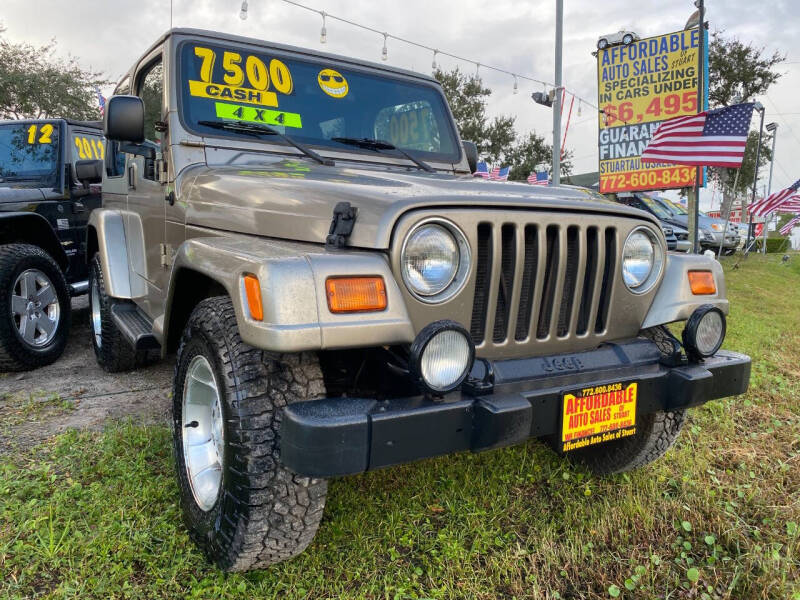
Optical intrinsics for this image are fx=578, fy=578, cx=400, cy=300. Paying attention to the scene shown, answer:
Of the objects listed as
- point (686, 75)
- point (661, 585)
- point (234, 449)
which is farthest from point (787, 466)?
point (686, 75)

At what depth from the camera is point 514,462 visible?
2814 millimetres

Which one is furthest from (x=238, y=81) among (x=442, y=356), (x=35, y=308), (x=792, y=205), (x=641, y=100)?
(x=792, y=205)

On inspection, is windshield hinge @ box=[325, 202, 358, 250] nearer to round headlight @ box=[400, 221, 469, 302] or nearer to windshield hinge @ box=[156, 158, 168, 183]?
round headlight @ box=[400, 221, 469, 302]

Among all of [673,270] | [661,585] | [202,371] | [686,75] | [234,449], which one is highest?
[686,75]

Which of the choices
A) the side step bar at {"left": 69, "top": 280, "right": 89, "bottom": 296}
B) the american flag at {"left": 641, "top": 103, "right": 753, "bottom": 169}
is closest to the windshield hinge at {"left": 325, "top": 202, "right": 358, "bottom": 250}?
the side step bar at {"left": 69, "top": 280, "right": 89, "bottom": 296}

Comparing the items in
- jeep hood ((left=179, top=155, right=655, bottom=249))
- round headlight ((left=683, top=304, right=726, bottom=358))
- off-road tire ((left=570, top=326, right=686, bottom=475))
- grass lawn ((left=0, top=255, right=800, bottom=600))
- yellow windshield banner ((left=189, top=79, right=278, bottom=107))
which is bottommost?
grass lawn ((left=0, top=255, right=800, bottom=600))

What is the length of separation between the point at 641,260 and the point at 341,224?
1.17 meters

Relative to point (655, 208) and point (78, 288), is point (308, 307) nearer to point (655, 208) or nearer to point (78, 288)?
point (78, 288)

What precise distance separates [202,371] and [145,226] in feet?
5.15

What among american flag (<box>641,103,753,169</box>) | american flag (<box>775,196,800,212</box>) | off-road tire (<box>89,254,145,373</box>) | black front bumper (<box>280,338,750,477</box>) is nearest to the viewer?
black front bumper (<box>280,338,750,477</box>)

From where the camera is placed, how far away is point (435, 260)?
68.3 inches

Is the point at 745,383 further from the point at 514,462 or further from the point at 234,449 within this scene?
the point at 234,449

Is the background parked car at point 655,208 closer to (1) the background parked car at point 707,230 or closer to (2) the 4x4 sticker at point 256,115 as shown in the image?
(1) the background parked car at point 707,230

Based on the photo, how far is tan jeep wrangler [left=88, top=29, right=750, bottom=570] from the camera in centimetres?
156
